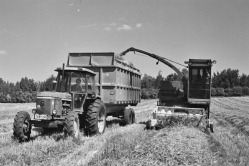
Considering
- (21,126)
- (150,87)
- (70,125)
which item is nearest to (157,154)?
(70,125)

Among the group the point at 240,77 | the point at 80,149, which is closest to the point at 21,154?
the point at 80,149

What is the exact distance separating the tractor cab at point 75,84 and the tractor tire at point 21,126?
4.63 ft

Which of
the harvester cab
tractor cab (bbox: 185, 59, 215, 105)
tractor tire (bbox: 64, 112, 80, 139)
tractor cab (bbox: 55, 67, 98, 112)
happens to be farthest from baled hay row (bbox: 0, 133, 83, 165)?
tractor cab (bbox: 185, 59, 215, 105)

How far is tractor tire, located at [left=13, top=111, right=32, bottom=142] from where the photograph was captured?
8141mm

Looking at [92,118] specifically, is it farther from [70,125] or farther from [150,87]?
[150,87]

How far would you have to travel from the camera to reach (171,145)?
261 inches

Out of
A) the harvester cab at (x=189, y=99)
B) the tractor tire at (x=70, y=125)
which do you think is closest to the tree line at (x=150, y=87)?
the harvester cab at (x=189, y=99)

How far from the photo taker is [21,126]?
8172 mm

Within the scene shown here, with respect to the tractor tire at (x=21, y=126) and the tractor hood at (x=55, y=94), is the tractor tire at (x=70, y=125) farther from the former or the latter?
the tractor tire at (x=21, y=126)

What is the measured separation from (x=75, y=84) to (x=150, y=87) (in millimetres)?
68608

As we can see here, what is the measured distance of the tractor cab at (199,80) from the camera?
1211 centimetres

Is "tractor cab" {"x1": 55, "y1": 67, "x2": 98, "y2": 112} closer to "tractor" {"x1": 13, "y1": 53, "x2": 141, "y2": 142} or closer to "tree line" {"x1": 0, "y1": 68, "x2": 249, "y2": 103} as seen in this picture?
A: "tractor" {"x1": 13, "y1": 53, "x2": 141, "y2": 142}

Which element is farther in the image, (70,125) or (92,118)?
(92,118)

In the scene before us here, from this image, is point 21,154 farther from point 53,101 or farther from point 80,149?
point 53,101
